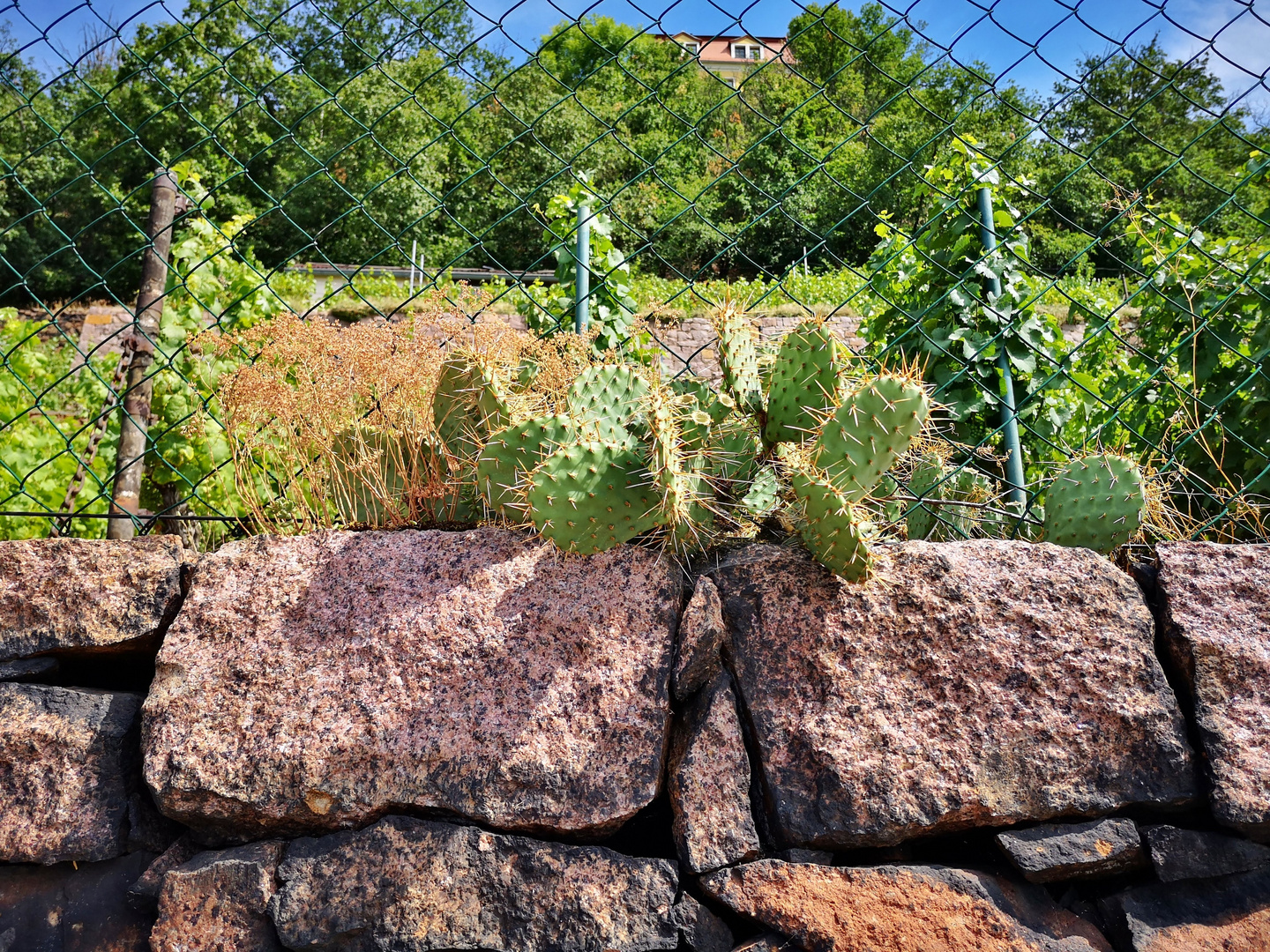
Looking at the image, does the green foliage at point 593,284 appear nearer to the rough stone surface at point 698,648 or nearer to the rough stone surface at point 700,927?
the rough stone surface at point 698,648

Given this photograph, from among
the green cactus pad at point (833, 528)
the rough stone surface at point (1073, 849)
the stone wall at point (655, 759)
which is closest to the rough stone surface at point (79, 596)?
the stone wall at point (655, 759)

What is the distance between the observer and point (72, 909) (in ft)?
5.13

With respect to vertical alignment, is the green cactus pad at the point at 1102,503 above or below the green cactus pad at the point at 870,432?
below

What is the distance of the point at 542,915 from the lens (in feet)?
4.78

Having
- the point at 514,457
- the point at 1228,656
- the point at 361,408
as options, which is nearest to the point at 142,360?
the point at 361,408

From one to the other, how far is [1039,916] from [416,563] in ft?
4.08

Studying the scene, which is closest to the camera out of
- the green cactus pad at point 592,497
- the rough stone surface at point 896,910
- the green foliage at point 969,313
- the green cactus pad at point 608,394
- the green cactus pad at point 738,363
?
the rough stone surface at point 896,910

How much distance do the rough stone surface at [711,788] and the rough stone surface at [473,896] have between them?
72mm

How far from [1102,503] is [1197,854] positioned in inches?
24.8

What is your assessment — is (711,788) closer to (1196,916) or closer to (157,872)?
(1196,916)

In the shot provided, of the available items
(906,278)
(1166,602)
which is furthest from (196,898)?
(906,278)

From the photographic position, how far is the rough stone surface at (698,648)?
1.58 metres

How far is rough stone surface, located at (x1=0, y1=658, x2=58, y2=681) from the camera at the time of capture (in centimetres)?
170

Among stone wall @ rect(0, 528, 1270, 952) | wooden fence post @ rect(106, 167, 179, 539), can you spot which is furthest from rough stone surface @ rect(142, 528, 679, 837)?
wooden fence post @ rect(106, 167, 179, 539)
